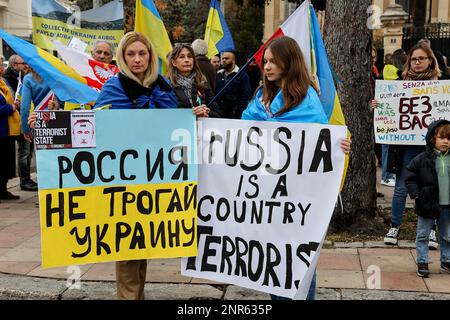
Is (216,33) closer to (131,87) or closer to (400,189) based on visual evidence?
(400,189)

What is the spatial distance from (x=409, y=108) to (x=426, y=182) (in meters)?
1.60

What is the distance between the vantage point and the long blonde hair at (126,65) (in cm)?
402

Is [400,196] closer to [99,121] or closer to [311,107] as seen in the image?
[311,107]

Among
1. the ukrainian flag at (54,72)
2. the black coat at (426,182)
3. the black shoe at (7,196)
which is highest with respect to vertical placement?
the ukrainian flag at (54,72)

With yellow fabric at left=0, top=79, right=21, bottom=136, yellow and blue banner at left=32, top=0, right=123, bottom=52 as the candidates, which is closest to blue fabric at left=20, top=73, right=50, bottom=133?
yellow and blue banner at left=32, top=0, right=123, bottom=52

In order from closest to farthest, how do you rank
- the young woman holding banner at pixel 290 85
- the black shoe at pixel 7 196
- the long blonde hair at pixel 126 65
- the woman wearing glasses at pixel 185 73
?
the young woman holding banner at pixel 290 85 < the long blonde hair at pixel 126 65 < the woman wearing glasses at pixel 185 73 < the black shoe at pixel 7 196

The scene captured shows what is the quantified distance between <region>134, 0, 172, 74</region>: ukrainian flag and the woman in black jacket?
2.59m

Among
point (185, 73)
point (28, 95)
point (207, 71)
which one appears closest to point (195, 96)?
point (185, 73)

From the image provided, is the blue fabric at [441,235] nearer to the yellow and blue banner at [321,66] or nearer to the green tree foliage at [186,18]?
the yellow and blue banner at [321,66]

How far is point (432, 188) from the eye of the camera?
5.05 meters

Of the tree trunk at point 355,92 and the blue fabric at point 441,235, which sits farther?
the tree trunk at point 355,92

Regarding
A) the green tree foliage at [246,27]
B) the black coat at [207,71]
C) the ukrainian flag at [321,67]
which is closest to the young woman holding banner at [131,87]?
the ukrainian flag at [321,67]

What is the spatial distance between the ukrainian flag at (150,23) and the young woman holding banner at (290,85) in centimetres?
225
